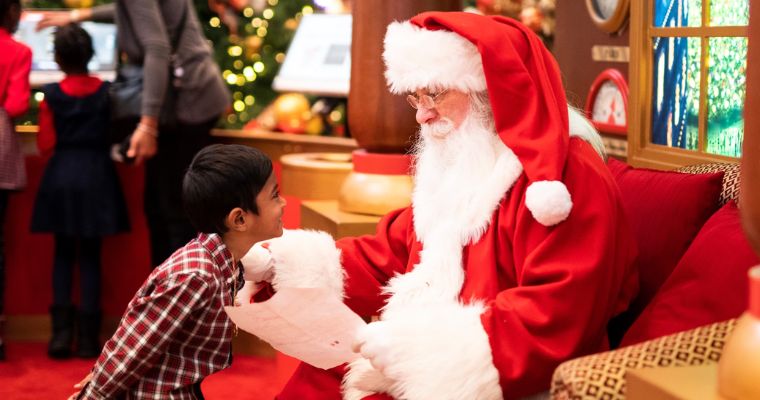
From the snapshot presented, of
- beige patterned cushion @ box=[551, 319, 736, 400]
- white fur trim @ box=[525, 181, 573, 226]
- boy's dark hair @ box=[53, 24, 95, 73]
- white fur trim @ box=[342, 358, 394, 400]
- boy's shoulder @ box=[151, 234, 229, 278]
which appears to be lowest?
white fur trim @ box=[342, 358, 394, 400]

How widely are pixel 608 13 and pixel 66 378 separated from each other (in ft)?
7.55

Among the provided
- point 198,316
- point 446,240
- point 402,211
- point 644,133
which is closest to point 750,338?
point 446,240

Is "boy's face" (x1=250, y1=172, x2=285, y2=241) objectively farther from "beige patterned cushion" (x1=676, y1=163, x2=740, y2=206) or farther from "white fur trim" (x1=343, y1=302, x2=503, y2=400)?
"beige patterned cushion" (x1=676, y1=163, x2=740, y2=206)

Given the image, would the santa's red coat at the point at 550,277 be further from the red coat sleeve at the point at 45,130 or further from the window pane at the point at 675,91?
the red coat sleeve at the point at 45,130

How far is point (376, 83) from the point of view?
3.00 meters

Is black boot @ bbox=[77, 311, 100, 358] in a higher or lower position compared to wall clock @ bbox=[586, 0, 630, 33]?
lower

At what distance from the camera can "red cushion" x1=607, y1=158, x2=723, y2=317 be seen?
6.72ft

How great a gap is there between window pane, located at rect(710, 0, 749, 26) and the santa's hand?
1061 millimetres

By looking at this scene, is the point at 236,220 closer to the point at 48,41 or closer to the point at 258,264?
the point at 258,264

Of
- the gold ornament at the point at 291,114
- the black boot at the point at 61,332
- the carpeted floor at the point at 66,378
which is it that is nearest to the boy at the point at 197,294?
the carpeted floor at the point at 66,378

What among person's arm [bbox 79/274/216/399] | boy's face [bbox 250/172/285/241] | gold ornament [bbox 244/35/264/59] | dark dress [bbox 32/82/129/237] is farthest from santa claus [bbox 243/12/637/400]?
gold ornament [bbox 244/35/264/59]

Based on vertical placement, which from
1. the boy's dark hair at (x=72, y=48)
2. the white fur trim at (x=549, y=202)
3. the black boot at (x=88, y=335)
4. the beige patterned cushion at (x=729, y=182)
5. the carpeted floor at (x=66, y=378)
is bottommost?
the carpeted floor at (x=66, y=378)

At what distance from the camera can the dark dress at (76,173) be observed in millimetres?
4062

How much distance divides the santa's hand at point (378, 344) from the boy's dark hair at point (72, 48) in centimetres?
250
